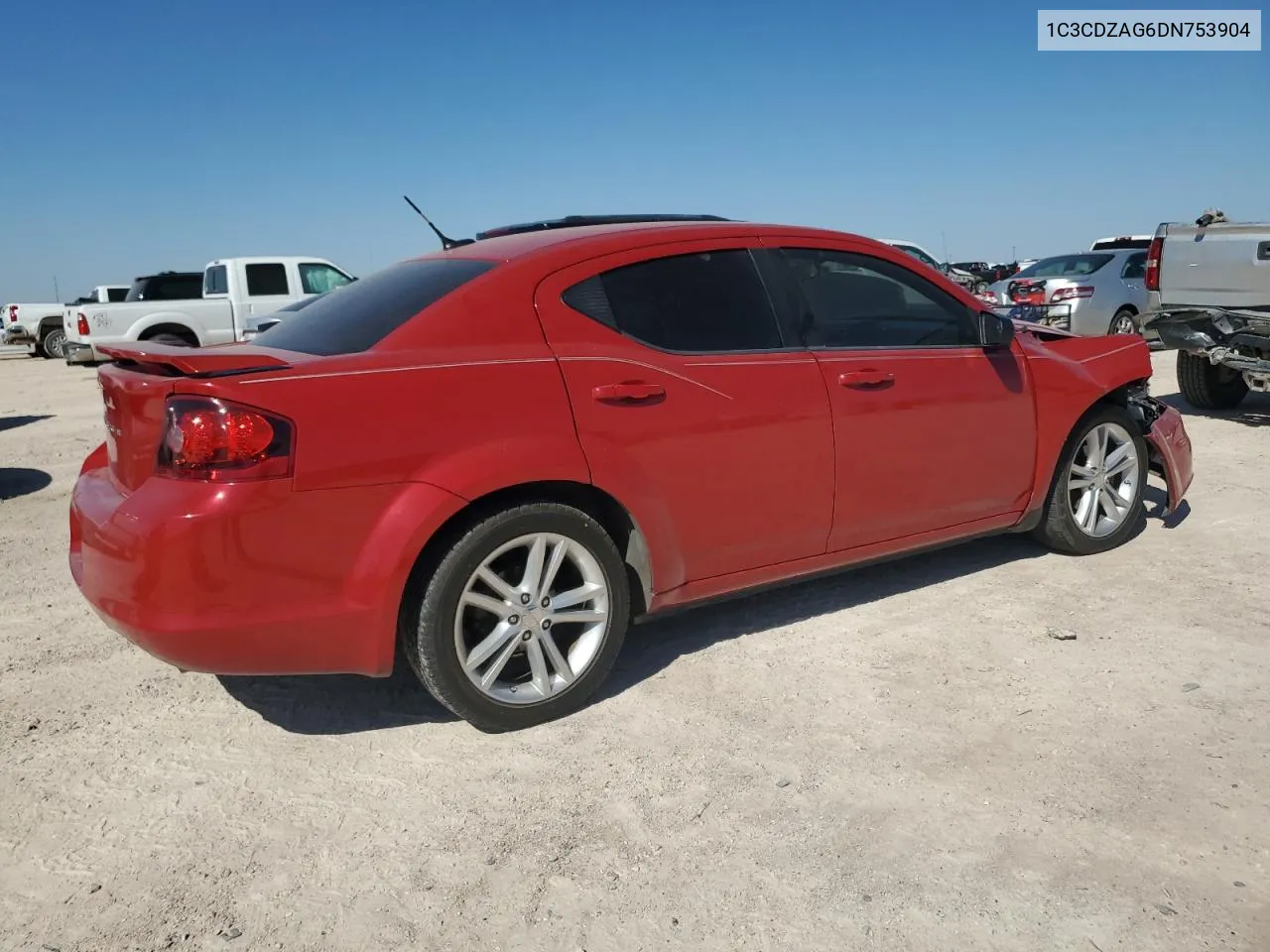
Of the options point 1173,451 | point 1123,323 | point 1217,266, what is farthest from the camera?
point 1123,323

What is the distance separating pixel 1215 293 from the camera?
7.91 m

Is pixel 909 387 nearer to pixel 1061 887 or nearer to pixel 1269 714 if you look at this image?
pixel 1269 714

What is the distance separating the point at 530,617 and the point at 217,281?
15.5m

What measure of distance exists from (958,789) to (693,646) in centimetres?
127

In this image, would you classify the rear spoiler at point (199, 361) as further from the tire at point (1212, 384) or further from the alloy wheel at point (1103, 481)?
the tire at point (1212, 384)

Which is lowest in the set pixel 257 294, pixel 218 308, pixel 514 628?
pixel 514 628

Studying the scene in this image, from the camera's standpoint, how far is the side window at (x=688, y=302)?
3.35m

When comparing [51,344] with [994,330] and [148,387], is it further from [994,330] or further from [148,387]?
[994,330]

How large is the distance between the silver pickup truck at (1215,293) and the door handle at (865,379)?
5.22m

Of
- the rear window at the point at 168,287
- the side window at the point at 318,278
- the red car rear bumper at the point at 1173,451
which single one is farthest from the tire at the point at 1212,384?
the rear window at the point at 168,287

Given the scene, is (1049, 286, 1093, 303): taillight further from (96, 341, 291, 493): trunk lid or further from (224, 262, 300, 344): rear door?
(96, 341, 291, 493): trunk lid

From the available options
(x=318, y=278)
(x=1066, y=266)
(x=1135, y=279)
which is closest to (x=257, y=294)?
(x=318, y=278)

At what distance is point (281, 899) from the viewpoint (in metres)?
2.38

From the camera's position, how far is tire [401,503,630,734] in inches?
117
